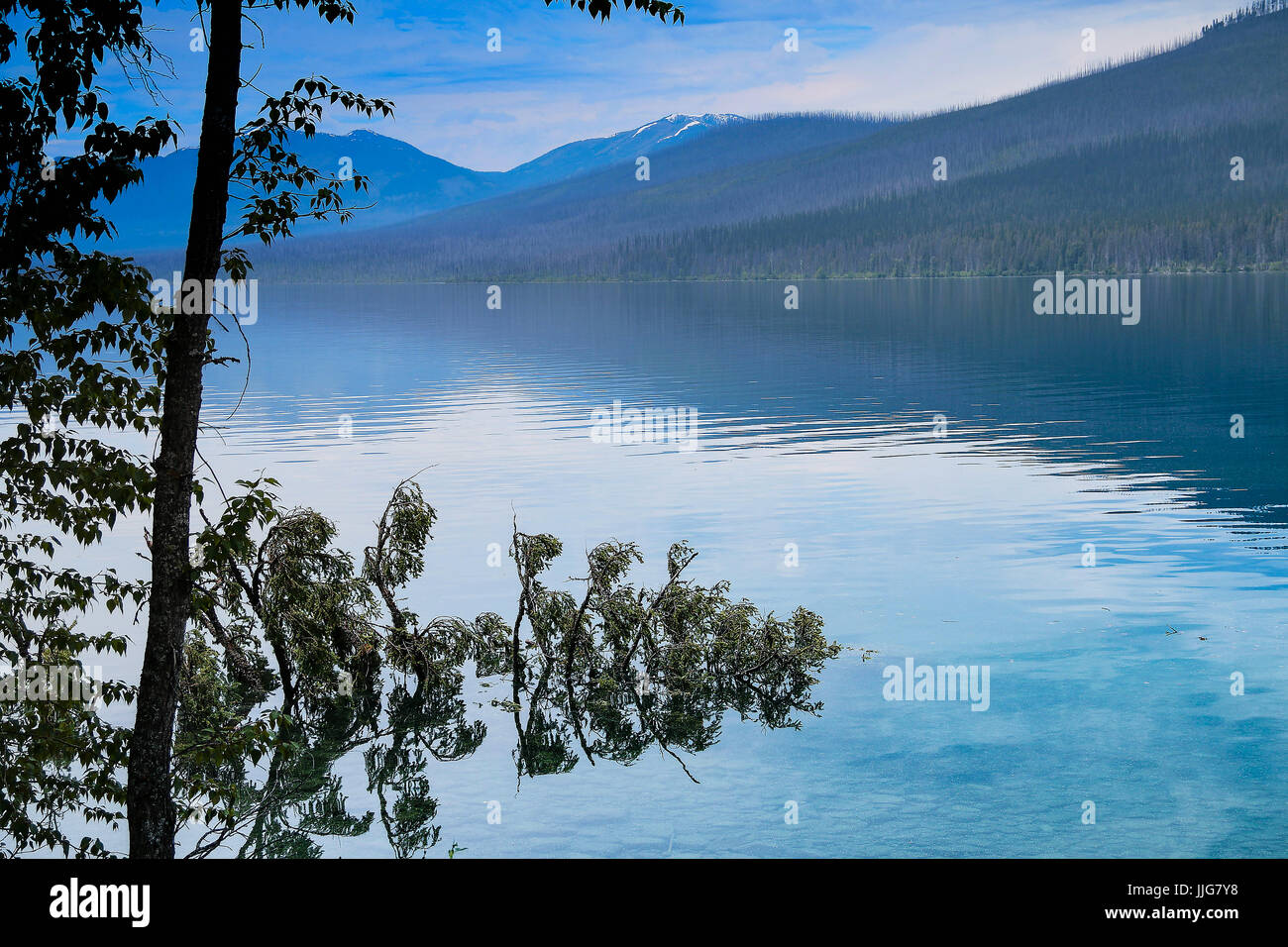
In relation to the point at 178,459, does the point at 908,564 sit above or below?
below

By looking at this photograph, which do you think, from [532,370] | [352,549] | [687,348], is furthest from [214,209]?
[687,348]

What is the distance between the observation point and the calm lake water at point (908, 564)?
1789 centimetres

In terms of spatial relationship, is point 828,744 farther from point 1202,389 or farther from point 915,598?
point 1202,389

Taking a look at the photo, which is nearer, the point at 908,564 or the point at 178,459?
the point at 178,459

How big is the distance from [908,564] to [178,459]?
22710mm

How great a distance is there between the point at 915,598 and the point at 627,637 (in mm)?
7293

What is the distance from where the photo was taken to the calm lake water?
58.7ft

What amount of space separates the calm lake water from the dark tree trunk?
6875 mm

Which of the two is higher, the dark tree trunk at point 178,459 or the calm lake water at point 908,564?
the dark tree trunk at point 178,459

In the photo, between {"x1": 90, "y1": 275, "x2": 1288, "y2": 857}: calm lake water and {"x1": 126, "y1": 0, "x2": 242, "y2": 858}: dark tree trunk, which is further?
{"x1": 90, "y1": 275, "x2": 1288, "y2": 857}: calm lake water

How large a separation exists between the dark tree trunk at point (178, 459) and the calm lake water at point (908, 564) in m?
6.88

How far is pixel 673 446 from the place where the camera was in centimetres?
5212

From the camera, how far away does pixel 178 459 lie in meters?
10.6

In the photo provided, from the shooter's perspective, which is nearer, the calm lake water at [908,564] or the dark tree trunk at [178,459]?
the dark tree trunk at [178,459]
